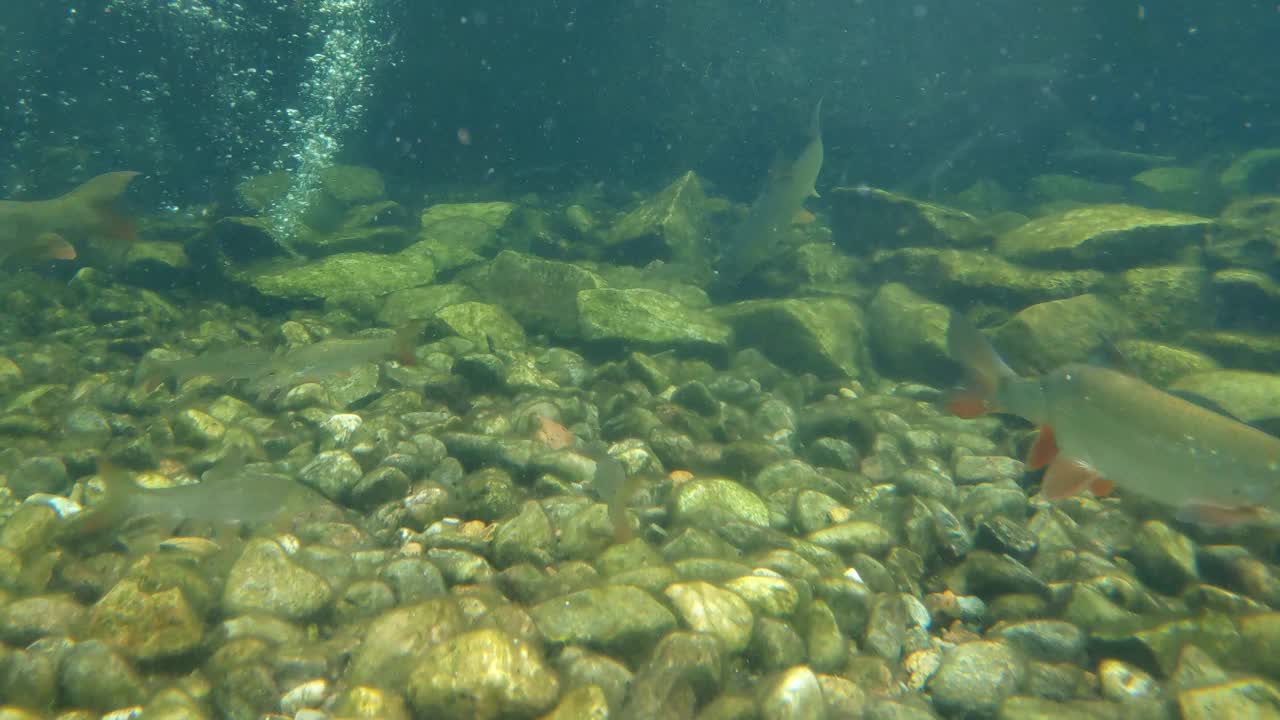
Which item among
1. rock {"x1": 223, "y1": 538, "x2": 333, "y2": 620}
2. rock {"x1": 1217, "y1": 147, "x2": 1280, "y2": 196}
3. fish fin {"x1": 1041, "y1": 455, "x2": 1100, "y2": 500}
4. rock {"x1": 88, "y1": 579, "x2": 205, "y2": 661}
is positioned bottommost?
rock {"x1": 223, "y1": 538, "x2": 333, "y2": 620}

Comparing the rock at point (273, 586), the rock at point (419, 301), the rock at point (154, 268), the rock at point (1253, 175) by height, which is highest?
the rock at point (1253, 175)

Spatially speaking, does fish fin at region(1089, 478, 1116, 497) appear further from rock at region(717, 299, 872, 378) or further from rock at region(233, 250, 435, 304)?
rock at region(233, 250, 435, 304)

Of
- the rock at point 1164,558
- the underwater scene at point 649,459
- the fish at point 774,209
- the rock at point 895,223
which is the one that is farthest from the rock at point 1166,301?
the rock at point 1164,558

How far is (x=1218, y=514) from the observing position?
99.3 inches

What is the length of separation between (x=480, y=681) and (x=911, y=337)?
6.51m

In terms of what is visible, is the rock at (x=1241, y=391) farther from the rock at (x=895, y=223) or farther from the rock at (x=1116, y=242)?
the rock at (x=895, y=223)

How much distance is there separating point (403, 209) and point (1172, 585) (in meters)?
15.1

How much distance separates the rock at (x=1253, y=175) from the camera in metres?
14.2

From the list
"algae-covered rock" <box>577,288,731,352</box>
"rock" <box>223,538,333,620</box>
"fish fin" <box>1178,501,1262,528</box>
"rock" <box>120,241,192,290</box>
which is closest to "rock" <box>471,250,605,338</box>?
"algae-covered rock" <box>577,288,731,352</box>

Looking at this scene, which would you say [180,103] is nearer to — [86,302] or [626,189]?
[626,189]

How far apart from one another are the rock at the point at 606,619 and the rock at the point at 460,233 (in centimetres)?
845

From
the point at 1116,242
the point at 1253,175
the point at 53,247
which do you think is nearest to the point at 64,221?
the point at 53,247

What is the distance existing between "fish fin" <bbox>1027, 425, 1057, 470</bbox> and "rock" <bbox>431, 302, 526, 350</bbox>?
495cm

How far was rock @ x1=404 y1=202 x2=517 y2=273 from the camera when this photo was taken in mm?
10344
